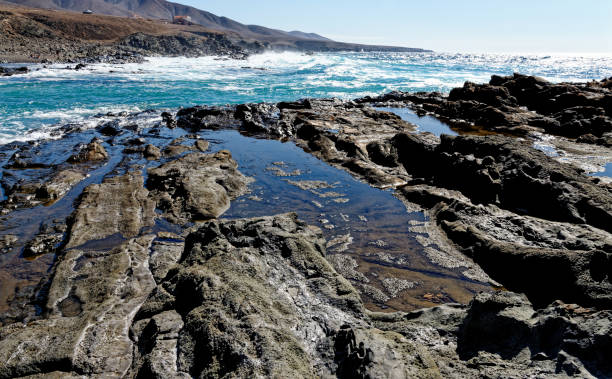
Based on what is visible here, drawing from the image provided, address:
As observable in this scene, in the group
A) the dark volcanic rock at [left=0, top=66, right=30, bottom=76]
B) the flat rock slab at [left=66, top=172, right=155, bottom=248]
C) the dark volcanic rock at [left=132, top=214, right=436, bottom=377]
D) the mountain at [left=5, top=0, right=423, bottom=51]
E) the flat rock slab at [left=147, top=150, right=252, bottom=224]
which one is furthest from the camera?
the mountain at [left=5, top=0, right=423, bottom=51]

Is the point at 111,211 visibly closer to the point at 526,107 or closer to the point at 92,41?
the point at 526,107

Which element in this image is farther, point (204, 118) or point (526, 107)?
point (526, 107)

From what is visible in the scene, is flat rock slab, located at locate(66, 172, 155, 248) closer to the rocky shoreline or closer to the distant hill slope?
the rocky shoreline

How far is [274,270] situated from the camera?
471 cm

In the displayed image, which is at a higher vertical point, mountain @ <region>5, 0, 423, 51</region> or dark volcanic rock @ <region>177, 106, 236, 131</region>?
mountain @ <region>5, 0, 423, 51</region>

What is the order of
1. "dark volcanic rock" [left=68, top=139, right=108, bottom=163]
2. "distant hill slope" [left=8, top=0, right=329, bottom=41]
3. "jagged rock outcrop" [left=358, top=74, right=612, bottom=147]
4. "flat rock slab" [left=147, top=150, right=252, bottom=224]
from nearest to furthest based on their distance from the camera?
"flat rock slab" [left=147, top=150, right=252, bottom=224], "dark volcanic rock" [left=68, top=139, right=108, bottom=163], "jagged rock outcrop" [left=358, top=74, right=612, bottom=147], "distant hill slope" [left=8, top=0, right=329, bottom=41]

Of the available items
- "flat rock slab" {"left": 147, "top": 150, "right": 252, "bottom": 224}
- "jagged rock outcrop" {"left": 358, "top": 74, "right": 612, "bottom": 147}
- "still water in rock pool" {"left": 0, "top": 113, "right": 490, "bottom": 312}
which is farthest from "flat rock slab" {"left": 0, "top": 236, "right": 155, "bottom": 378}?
"jagged rock outcrop" {"left": 358, "top": 74, "right": 612, "bottom": 147}

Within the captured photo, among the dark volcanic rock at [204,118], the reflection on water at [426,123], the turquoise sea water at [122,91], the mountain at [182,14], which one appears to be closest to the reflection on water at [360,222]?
the dark volcanic rock at [204,118]

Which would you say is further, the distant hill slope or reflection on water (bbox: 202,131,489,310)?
the distant hill slope

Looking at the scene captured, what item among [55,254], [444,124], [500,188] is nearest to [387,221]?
[500,188]

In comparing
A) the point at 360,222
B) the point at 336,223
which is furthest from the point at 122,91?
the point at 360,222

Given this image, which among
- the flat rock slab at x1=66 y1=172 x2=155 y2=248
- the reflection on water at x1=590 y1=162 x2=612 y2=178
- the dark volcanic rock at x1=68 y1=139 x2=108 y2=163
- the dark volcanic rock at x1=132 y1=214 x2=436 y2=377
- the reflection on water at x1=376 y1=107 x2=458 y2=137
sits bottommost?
the flat rock slab at x1=66 y1=172 x2=155 y2=248

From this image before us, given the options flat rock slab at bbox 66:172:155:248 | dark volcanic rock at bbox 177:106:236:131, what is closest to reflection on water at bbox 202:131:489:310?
flat rock slab at bbox 66:172:155:248

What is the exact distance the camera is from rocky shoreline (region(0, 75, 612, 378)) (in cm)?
323
